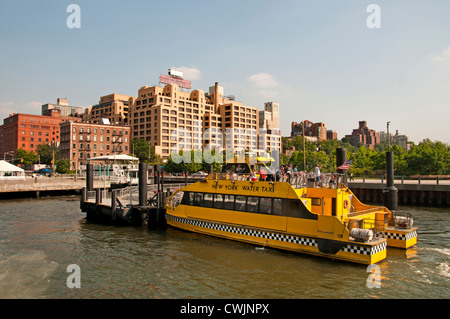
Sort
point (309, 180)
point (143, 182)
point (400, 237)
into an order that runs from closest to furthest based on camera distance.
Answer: point (400, 237) → point (309, 180) → point (143, 182)

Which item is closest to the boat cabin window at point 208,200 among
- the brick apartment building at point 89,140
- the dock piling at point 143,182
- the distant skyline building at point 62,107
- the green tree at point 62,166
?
the dock piling at point 143,182

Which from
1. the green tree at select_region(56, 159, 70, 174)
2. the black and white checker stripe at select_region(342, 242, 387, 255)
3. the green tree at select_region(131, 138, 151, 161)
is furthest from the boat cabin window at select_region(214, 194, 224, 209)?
the green tree at select_region(131, 138, 151, 161)

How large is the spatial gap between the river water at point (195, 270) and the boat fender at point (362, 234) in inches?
46.7

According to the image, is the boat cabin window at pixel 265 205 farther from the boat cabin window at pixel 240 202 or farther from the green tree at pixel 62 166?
the green tree at pixel 62 166

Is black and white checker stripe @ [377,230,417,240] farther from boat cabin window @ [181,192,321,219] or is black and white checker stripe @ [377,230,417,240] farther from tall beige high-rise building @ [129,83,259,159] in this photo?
tall beige high-rise building @ [129,83,259,159]

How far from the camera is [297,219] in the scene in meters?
15.2

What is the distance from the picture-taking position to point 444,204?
32.6 meters

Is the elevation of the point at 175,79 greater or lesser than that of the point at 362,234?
greater

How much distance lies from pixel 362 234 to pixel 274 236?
414 centimetres

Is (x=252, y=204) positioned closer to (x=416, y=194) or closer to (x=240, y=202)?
(x=240, y=202)

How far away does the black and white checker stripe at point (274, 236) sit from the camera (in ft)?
44.1

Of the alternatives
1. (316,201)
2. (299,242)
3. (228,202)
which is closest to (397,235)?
(316,201)
